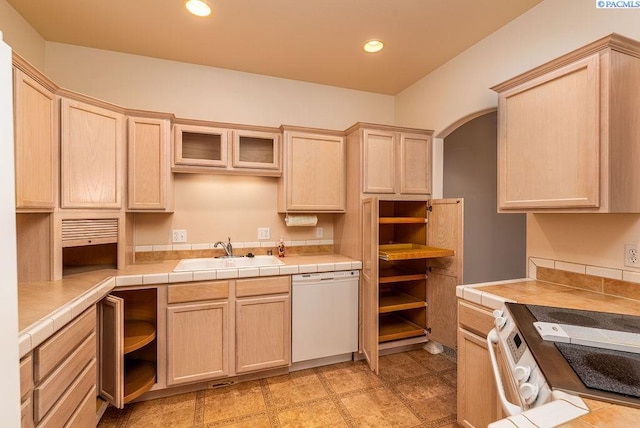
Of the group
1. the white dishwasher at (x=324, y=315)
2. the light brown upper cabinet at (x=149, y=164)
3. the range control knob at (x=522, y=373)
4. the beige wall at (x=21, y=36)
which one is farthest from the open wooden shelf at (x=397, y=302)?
the beige wall at (x=21, y=36)

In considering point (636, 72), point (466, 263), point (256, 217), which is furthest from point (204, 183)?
point (466, 263)

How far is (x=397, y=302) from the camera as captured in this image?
281cm

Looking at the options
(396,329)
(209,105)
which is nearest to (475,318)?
(396,329)

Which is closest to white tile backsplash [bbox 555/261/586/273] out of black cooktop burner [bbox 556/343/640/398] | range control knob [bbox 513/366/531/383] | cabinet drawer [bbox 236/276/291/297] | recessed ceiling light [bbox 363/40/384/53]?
black cooktop burner [bbox 556/343/640/398]

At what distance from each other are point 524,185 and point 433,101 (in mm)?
1479

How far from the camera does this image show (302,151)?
267cm

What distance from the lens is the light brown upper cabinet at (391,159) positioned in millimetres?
2602

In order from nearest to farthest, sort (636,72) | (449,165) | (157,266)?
(636,72)
(157,266)
(449,165)

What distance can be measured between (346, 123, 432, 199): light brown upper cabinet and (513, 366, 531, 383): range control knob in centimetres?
186

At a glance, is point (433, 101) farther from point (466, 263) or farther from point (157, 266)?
point (157, 266)

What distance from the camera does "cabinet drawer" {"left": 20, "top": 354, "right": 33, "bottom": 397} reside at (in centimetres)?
102

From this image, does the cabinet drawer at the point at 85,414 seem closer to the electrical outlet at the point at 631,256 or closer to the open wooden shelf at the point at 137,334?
the open wooden shelf at the point at 137,334

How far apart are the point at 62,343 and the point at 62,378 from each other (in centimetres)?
16

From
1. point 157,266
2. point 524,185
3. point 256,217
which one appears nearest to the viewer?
point 524,185
